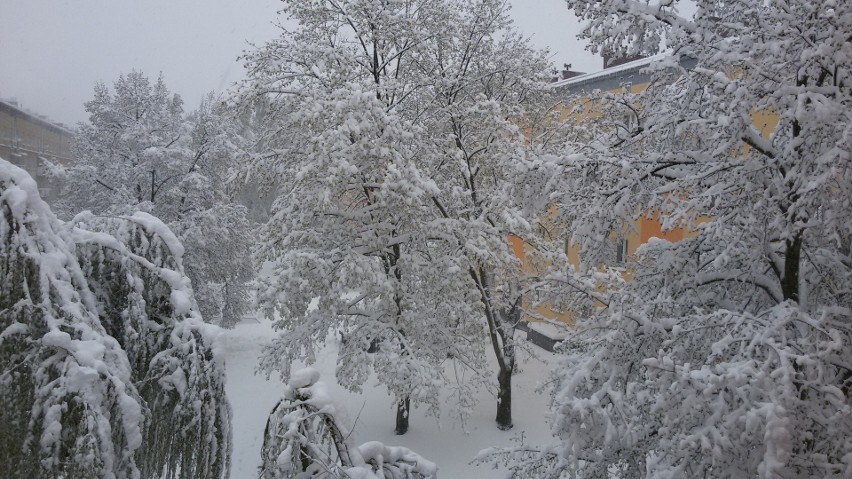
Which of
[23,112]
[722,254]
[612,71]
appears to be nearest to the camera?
[722,254]

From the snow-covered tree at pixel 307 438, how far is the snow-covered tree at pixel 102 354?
0.43m

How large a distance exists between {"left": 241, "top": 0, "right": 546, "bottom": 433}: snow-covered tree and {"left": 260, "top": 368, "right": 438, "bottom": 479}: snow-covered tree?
637 centimetres

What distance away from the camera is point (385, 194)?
31.4ft

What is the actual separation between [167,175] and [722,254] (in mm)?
15682

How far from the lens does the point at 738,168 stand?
501cm

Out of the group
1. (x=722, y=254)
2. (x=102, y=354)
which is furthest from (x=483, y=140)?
(x=102, y=354)

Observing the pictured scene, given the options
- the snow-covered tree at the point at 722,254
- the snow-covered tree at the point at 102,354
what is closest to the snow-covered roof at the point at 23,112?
the snow-covered tree at the point at 102,354

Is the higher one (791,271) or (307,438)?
(791,271)

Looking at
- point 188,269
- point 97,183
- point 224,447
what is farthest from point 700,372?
point 97,183

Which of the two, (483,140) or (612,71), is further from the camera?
(612,71)

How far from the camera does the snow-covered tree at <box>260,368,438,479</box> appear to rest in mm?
2990

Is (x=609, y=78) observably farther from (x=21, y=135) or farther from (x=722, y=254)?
(x=21, y=135)

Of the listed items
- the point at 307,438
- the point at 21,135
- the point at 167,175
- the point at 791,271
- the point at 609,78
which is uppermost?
the point at 609,78

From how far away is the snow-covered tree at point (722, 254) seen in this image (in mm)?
3961
